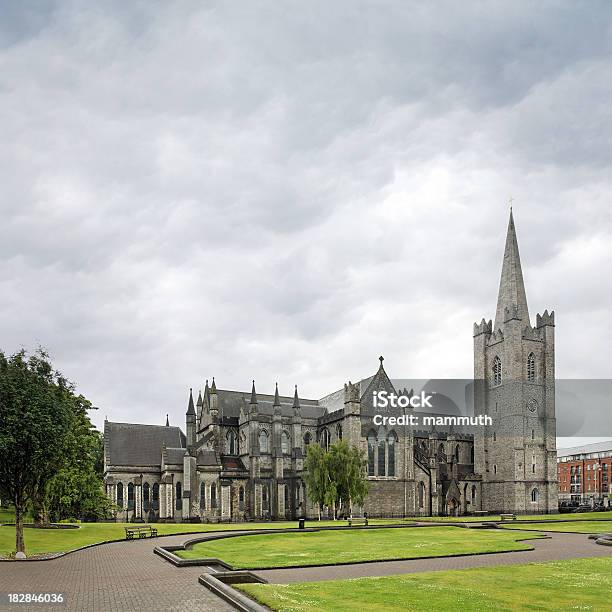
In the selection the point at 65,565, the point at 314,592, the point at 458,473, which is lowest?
the point at 458,473

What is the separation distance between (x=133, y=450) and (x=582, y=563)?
200ft

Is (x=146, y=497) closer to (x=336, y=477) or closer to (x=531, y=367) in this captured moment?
(x=336, y=477)

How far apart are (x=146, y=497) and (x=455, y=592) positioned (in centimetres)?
6302

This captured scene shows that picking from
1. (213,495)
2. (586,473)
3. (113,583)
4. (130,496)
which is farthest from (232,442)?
(586,473)

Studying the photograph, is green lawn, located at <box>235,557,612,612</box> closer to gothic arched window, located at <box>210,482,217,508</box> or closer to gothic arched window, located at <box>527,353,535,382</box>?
gothic arched window, located at <box>210,482,217,508</box>

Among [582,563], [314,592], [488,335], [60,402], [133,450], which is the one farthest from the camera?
[488,335]

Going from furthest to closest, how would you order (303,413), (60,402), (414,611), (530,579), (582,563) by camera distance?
(303,413) → (60,402) → (582,563) → (530,579) → (414,611)

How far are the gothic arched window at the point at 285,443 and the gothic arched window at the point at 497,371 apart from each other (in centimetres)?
3301

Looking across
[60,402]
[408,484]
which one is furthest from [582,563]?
[408,484]

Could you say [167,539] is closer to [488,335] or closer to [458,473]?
[458,473]

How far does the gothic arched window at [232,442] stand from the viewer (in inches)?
3403

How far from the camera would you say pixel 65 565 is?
29625mm

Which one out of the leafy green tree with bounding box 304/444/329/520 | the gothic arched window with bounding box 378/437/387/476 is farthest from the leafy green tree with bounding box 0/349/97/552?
the gothic arched window with bounding box 378/437/387/476

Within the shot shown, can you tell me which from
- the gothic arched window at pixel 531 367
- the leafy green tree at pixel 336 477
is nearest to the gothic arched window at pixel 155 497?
the leafy green tree at pixel 336 477
